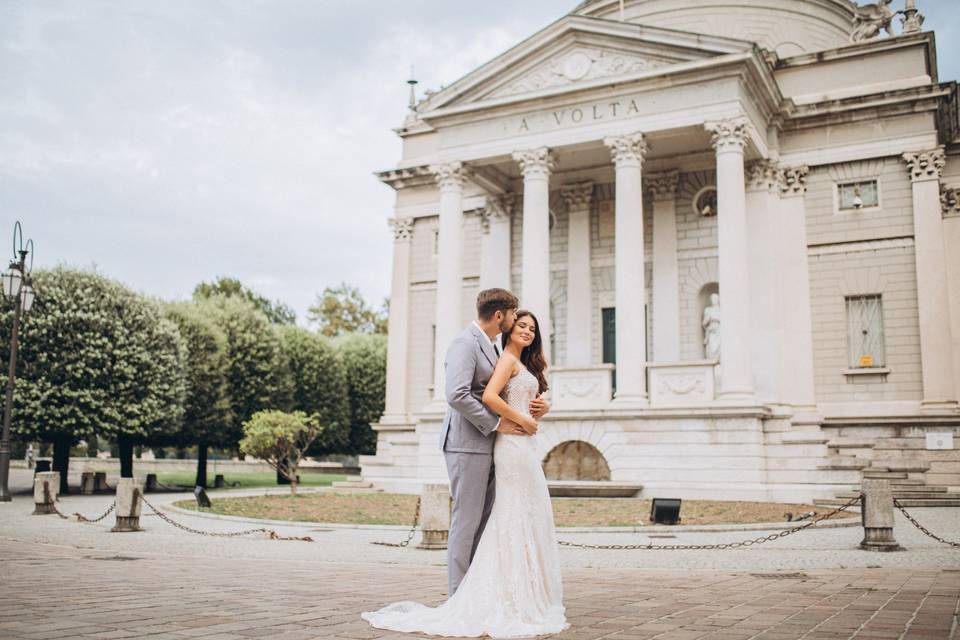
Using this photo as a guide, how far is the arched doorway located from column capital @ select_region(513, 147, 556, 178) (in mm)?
8860

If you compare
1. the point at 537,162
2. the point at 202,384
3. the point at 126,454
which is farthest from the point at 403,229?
the point at 126,454

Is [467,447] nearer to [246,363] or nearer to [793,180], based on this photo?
[793,180]

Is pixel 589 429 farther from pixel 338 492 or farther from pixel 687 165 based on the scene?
pixel 687 165

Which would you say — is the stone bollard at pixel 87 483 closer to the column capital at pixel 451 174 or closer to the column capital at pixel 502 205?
the column capital at pixel 451 174

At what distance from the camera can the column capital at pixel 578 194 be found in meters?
→ 31.5

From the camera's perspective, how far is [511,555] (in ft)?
21.3

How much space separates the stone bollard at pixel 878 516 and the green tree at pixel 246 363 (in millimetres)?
28812

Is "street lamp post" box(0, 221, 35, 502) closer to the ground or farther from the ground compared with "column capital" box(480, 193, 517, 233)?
closer to the ground

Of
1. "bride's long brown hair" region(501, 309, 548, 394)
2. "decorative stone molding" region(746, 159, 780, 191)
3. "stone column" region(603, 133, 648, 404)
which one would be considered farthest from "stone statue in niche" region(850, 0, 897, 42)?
"bride's long brown hair" region(501, 309, 548, 394)

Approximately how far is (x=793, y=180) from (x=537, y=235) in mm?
8938

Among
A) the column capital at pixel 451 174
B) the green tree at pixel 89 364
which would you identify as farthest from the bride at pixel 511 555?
the green tree at pixel 89 364

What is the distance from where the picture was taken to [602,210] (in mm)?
31734

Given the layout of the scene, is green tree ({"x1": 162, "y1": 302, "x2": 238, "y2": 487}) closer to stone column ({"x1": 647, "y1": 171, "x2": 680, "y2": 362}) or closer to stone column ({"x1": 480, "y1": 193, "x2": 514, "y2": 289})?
stone column ({"x1": 480, "y1": 193, "x2": 514, "y2": 289})

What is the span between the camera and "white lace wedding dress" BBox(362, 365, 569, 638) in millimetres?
6172
